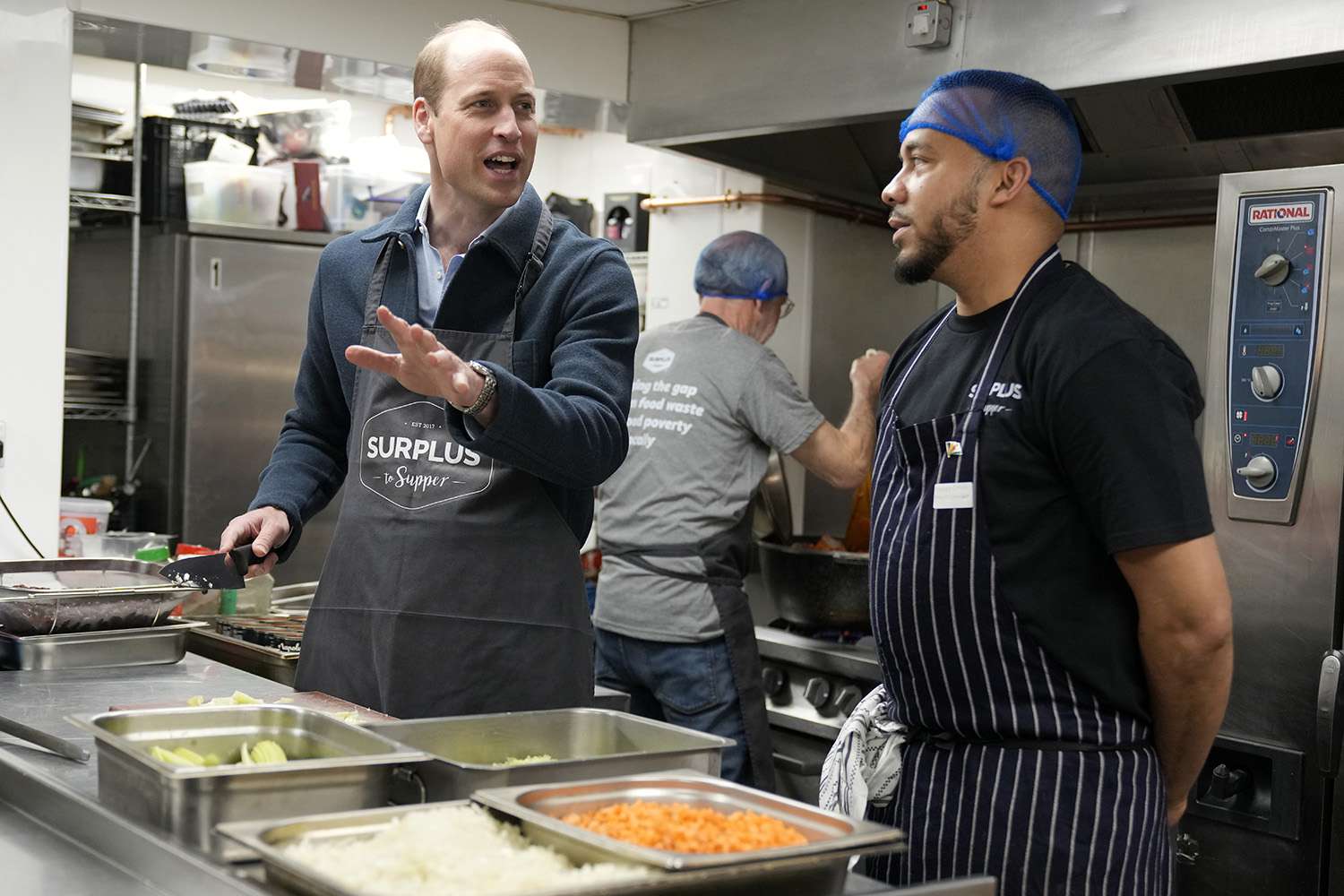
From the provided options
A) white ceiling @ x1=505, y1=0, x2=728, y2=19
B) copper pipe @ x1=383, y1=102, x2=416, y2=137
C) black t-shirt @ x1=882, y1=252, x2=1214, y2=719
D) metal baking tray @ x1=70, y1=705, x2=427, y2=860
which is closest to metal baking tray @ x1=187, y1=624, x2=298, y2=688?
metal baking tray @ x1=70, y1=705, x2=427, y2=860

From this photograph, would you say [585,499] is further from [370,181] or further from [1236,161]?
[370,181]

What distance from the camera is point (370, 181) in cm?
544

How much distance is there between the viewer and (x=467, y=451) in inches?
78.0

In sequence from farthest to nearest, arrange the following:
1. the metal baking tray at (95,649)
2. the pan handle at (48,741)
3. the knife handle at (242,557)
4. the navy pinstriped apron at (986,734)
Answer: the metal baking tray at (95,649) < the knife handle at (242,557) < the navy pinstriped apron at (986,734) < the pan handle at (48,741)

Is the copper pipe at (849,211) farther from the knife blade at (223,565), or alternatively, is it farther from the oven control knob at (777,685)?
the knife blade at (223,565)

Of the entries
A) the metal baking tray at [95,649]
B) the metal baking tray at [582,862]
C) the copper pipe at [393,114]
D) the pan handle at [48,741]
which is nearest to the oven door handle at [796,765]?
the metal baking tray at [95,649]

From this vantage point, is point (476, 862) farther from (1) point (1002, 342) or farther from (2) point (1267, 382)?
(2) point (1267, 382)

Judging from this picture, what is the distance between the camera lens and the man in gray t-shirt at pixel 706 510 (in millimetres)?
3572

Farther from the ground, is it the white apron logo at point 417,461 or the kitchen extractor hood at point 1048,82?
the kitchen extractor hood at point 1048,82

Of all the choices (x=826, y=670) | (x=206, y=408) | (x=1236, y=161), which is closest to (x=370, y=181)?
(x=206, y=408)

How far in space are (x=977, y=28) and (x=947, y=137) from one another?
1.48 m

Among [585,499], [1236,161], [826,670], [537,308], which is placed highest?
[1236,161]

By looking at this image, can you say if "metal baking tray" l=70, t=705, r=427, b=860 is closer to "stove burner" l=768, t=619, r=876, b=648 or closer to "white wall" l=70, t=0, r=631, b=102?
"stove burner" l=768, t=619, r=876, b=648

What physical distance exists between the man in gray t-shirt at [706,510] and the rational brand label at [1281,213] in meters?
1.18
